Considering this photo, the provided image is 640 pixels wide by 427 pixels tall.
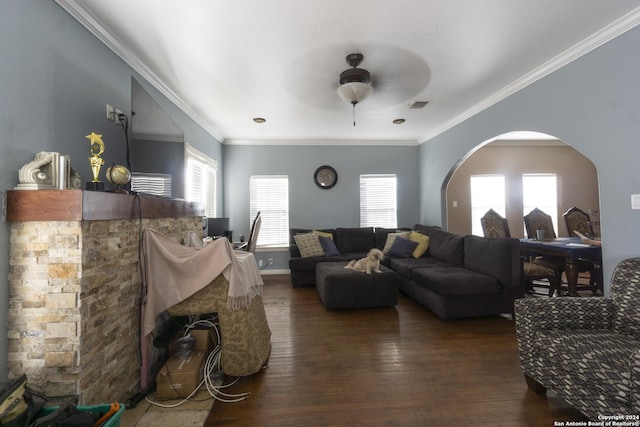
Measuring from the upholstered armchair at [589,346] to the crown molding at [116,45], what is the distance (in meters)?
3.68

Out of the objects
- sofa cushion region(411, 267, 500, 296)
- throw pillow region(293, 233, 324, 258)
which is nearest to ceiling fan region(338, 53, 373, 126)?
sofa cushion region(411, 267, 500, 296)

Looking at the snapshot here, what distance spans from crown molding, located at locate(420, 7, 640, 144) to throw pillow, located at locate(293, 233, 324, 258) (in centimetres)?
316

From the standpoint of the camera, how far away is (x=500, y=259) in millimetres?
3035

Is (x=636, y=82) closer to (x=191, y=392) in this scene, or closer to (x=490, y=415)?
(x=490, y=415)

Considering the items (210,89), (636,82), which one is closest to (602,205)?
(636,82)

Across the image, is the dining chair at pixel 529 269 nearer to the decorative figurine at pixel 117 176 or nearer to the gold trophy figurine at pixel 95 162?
the decorative figurine at pixel 117 176

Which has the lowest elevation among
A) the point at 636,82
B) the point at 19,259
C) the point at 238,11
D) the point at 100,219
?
the point at 19,259

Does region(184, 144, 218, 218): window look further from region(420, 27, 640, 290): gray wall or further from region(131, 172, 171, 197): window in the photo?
region(420, 27, 640, 290): gray wall

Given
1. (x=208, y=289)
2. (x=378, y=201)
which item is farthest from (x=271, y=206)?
(x=208, y=289)

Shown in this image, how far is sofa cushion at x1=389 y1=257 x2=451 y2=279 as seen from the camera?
3.86 metres

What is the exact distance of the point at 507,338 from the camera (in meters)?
2.63

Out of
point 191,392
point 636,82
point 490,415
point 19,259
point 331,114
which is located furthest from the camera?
point 331,114

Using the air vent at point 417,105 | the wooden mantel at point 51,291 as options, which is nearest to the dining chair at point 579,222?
the air vent at point 417,105

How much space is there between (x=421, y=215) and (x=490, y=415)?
436 cm
